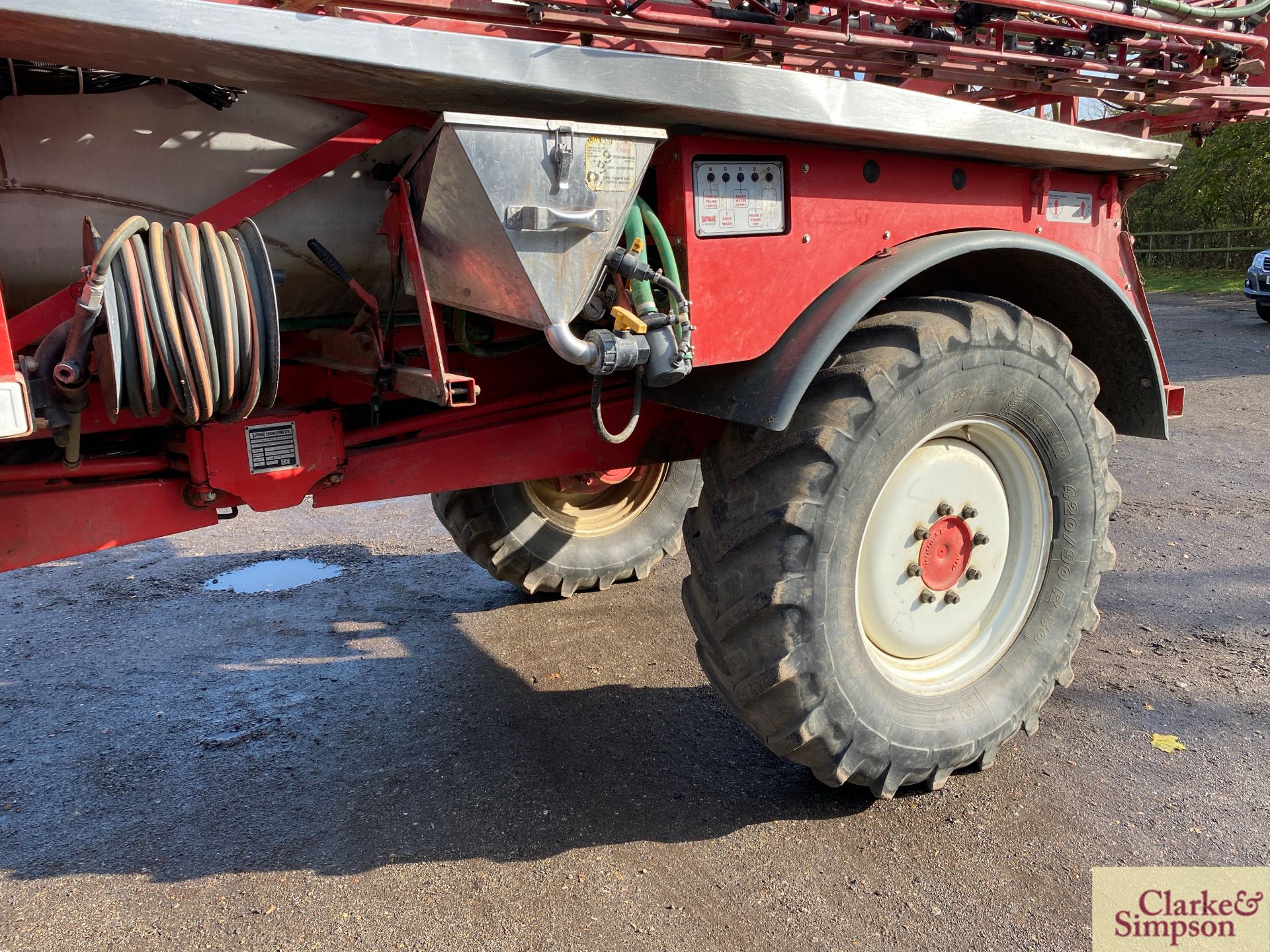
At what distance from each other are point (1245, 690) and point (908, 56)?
7.45 ft

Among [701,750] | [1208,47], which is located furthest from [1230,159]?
[701,750]

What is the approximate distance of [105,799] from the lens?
2.83 metres

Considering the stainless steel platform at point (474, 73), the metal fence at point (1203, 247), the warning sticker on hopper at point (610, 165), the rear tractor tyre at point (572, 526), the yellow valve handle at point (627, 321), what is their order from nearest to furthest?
the stainless steel platform at point (474, 73) < the warning sticker on hopper at point (610, 165) < the yellow valve handle at point (627, 321) < the rear tractor tyre at point (572, 526) < the metal fence at point (1203, 247)

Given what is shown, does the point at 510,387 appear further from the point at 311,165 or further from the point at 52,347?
the point at 52,347

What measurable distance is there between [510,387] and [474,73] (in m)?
1.24

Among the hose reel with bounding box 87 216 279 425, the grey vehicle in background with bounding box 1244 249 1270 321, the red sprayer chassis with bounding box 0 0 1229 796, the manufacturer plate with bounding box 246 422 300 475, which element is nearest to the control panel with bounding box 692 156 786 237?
the red sprayer chassis with bounding box 0 0 1229 796

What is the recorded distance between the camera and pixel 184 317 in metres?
1.79

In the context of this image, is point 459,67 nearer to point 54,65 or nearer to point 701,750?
point 54,65

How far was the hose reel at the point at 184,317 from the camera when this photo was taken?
1.76 m

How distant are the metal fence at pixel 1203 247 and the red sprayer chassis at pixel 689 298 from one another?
712 inches

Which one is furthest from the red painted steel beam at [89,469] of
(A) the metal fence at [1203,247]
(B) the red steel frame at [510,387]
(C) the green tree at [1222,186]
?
(C) the green tree at [1222,186]

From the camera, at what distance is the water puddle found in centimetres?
442

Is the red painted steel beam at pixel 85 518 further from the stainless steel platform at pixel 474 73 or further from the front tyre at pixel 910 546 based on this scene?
the front tyre at pixel 910 546

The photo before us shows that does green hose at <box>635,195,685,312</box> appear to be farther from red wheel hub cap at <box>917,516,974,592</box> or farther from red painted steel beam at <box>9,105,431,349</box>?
red wheel hub cap at <box>917,516,974,592</box>
